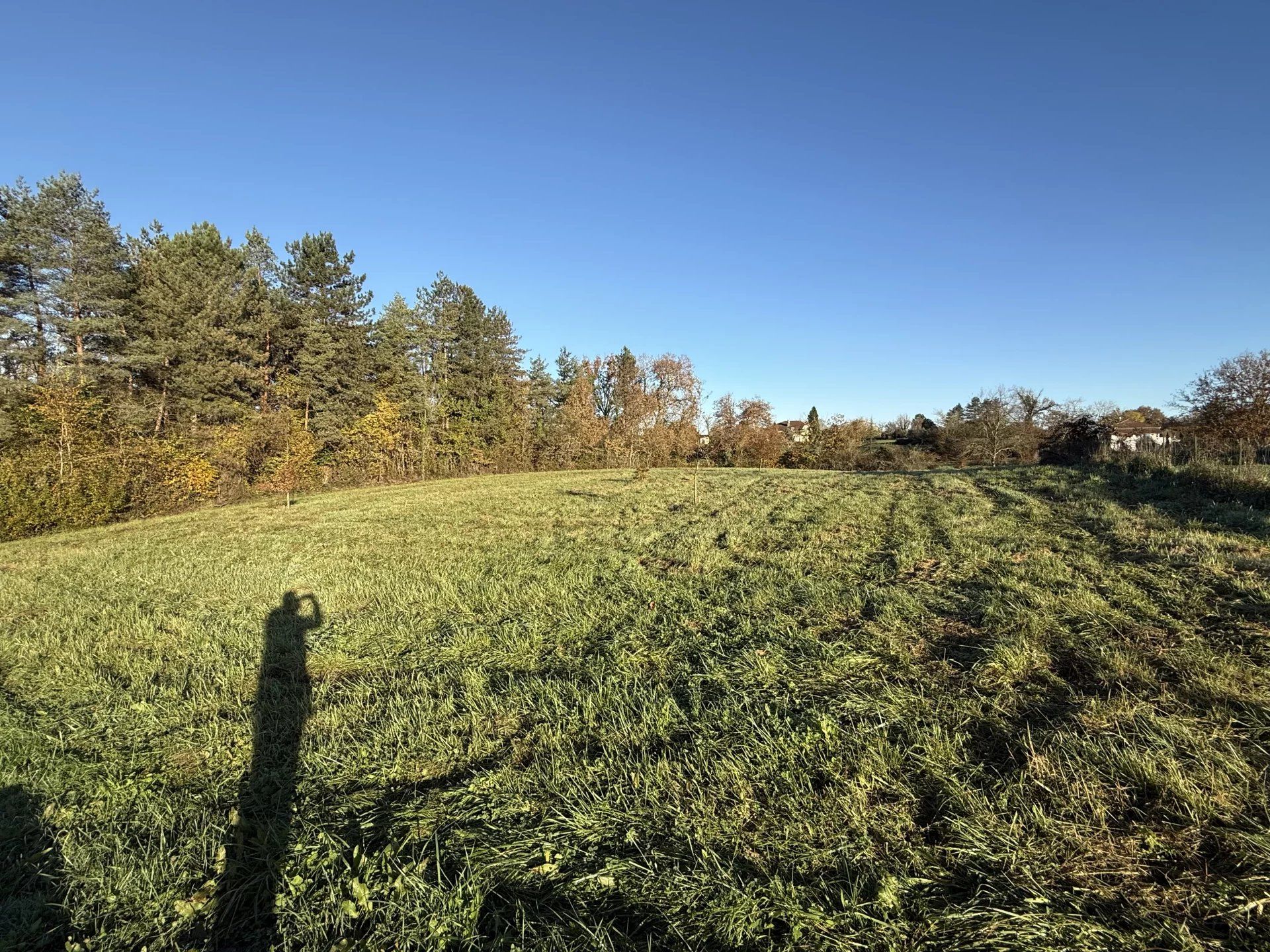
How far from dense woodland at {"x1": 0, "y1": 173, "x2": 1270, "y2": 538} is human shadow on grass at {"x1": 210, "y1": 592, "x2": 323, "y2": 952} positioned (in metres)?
16.6

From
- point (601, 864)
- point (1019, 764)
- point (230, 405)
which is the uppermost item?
point (230, 405)

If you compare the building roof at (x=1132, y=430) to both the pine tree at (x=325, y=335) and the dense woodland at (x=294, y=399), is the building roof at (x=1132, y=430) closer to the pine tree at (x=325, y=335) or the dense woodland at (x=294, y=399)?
the dense woodland at (x=294, y=399)

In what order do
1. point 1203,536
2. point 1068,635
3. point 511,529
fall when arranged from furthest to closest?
point 511,529, point 1203,536, point 1068,635

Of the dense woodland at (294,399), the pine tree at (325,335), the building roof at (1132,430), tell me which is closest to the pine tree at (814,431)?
the dense woodland at (294,399)

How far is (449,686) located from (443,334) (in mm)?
36075

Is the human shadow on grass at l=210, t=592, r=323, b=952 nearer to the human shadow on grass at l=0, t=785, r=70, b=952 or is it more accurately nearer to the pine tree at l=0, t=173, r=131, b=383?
the human shadow on grass at l=0, t=785, r=70, b=952

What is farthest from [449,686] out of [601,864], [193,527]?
[193,527]

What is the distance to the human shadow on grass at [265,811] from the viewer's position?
212 cm

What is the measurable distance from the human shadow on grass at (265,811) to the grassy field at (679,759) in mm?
19

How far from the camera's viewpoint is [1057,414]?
34.5 meters

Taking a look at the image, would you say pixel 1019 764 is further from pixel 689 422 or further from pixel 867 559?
pixel 689 422

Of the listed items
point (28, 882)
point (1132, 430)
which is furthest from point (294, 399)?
point (1132, 430)

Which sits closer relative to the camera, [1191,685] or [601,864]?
[601,864]

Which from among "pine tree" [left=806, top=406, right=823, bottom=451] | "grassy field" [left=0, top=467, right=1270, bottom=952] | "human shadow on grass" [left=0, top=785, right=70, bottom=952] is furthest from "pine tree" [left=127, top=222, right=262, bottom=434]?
"pine tree" [left=806, top=406, right=823, bottom=451]
